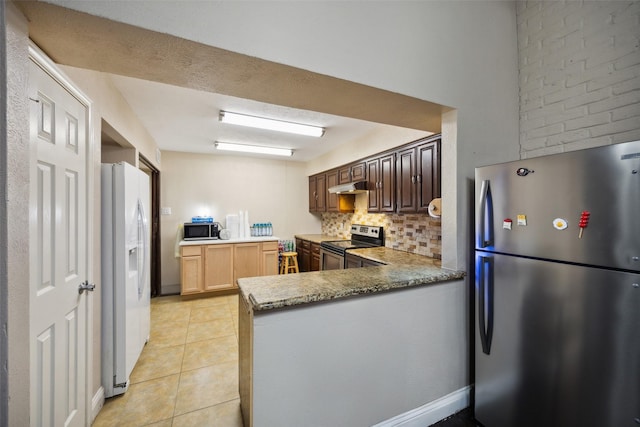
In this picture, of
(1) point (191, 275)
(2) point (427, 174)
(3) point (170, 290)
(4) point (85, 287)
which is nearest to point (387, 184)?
(2) point (427, 174)

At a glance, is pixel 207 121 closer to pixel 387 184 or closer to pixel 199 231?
pixel 199 231

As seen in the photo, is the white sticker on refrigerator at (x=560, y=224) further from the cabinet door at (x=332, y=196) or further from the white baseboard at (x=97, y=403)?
the white baseboard at (x=97, y=403)

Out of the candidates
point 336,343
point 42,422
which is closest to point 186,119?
point 42,422

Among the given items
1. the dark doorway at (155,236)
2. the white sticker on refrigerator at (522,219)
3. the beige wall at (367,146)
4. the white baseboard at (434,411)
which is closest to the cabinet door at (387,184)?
the beige wall at (367,146)

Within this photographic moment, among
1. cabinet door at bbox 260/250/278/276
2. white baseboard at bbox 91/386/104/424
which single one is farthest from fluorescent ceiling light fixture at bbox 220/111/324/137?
white baseboard at bbox 91/386/104/424

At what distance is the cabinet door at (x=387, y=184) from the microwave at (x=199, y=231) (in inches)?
117

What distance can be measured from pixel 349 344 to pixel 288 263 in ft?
11.2

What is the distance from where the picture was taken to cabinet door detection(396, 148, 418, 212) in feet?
8.50

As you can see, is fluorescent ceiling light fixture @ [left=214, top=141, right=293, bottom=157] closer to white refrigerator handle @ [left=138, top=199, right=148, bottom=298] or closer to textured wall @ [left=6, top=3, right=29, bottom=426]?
white refrigerator handle @ [left=138, top=199, right=148, bottom=298]

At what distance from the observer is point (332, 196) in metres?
4.30

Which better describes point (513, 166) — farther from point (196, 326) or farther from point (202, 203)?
point (202, 203)

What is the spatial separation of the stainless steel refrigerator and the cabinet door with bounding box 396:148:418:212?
995 millimetres

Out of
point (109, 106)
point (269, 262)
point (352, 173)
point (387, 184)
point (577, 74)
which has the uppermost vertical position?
point (577, 74)

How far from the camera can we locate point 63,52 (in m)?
1.05
